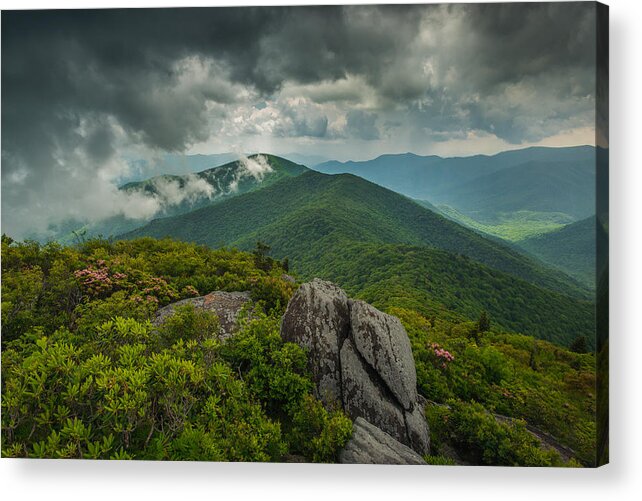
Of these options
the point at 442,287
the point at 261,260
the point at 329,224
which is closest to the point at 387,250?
the point at 442,287

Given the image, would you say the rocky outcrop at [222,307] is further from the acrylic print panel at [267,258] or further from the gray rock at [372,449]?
the gray rock at [372,449]

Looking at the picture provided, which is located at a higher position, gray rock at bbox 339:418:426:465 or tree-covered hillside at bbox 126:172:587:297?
tree-covered hillside at bbox 126:172:587:297

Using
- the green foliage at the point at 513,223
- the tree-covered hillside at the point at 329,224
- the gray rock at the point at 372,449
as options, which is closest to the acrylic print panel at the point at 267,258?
the gray rock at the point at 372,449

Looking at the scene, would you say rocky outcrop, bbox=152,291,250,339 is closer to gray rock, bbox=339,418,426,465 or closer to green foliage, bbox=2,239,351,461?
green foliage, bbox=2,239,351,461

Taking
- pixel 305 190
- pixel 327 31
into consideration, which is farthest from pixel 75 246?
pixel 305 190

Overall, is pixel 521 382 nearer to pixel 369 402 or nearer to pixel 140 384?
pixel 369 402

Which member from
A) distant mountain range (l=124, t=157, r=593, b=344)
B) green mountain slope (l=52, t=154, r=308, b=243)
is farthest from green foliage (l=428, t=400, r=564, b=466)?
green mountain slope (l=52, t=154, r=308, b=243)
